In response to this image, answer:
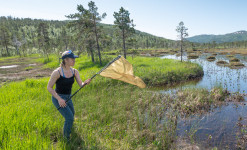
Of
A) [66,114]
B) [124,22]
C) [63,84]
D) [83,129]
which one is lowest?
[83,129]

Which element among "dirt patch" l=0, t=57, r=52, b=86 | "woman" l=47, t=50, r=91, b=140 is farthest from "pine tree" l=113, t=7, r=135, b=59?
"woman" l=47, t=50, r=91, b=140

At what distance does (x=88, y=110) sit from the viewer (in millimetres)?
6094

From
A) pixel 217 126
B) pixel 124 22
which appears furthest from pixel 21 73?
pixel 217 126

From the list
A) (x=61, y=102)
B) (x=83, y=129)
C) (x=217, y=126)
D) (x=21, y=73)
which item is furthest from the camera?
(x=21, y=73)

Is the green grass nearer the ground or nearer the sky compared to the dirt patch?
nearer the ground

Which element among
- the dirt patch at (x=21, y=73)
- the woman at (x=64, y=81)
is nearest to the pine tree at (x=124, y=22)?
the dirt patch at (x=21, y=73)

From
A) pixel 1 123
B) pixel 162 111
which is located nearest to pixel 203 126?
pixel 162 111

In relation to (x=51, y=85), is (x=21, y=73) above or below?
below

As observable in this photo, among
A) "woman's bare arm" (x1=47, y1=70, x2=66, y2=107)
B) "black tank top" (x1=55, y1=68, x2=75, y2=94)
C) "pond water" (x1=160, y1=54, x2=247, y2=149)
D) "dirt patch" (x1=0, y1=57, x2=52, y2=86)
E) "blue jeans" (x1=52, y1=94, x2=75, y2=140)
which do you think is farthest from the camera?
"dirt patch" (x1=0, y1=57, x2=52, y2=86)

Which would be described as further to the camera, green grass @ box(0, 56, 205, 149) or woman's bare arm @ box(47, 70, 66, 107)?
green grass @ box(0, 56, 205, 149)

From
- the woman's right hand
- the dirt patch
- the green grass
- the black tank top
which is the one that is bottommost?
the green grass

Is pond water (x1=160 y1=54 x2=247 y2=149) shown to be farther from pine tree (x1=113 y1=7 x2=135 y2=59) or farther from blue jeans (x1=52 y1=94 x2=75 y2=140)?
pine tree (x1=113 y1=7 x2=135 y2=59)

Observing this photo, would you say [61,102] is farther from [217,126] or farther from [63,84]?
[217,126]

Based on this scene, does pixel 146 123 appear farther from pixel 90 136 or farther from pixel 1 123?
pixel 1 123
